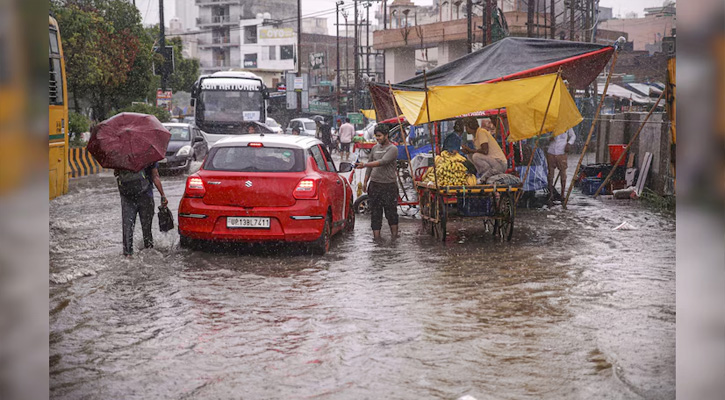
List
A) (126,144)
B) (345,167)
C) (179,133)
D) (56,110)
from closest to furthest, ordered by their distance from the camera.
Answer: (126,144) < (345,167) < (56,110) < (179,133)

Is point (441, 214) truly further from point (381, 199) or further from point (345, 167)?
point (345, 167)

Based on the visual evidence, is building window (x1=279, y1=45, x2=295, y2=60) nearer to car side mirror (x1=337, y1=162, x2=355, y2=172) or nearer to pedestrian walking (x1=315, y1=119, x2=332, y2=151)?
pedestrian walking (x1=315, y1=119, x2=332, y2=151)

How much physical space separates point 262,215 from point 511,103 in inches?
157

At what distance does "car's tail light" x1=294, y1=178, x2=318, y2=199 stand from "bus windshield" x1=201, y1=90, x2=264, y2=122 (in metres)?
20.3

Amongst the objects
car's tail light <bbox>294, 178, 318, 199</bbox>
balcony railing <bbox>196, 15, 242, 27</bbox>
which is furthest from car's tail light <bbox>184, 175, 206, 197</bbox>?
balcony railing <bbox>196, 15, 242, 27</bbox>

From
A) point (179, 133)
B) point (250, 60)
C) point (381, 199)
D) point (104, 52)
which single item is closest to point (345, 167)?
point (381, 199)

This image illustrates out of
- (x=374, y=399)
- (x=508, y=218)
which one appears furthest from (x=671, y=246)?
(x=374, y=399)

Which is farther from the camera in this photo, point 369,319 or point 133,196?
point 133,196

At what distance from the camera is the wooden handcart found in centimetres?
1105

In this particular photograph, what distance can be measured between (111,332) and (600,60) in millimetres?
10331

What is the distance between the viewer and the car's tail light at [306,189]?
9.93 meters

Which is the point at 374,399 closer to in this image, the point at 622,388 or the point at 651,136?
the point at 622,388

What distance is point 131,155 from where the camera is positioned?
9.81 metres

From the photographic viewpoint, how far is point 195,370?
553cm
